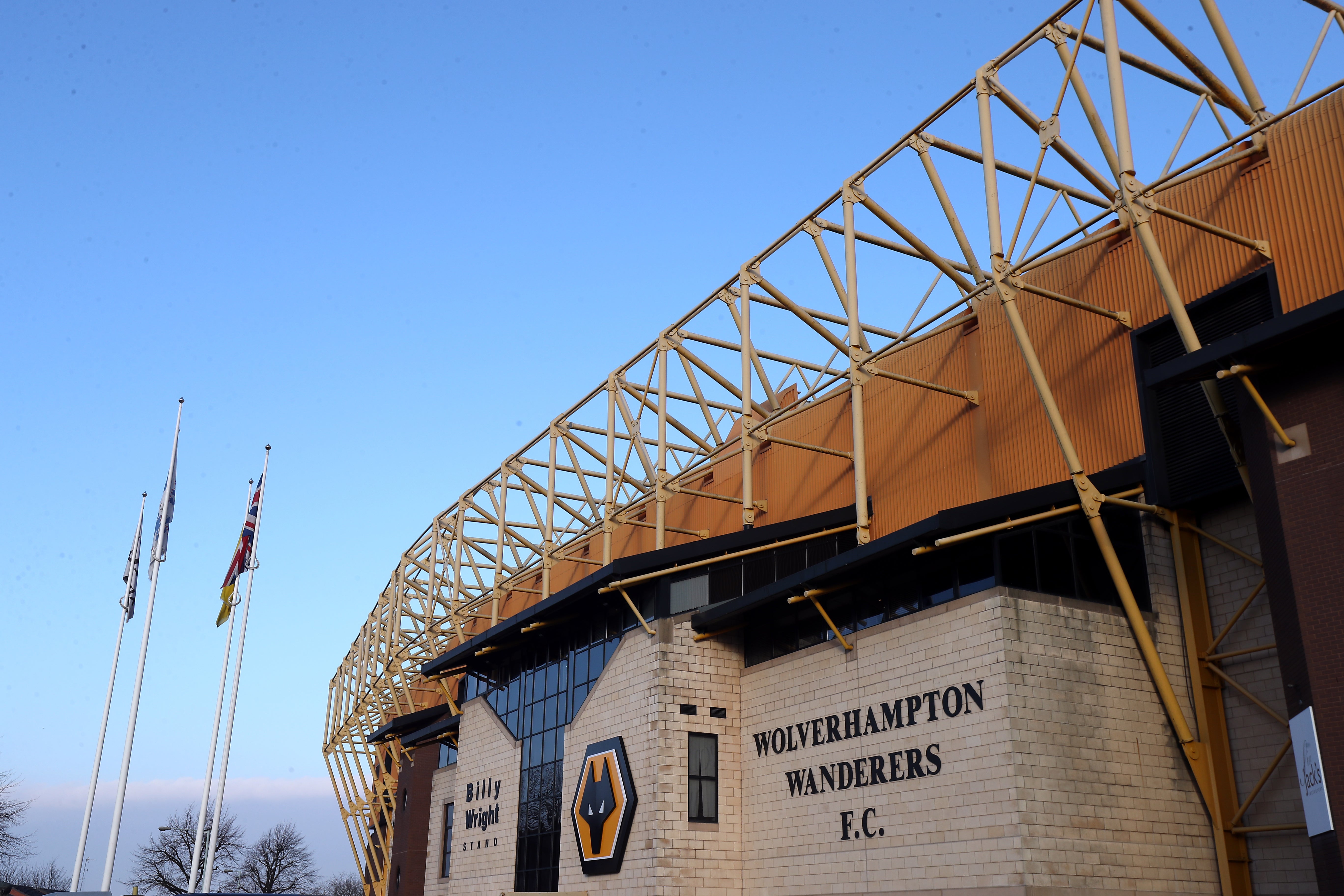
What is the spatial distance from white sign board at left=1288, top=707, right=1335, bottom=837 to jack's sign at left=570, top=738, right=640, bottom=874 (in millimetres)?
14356

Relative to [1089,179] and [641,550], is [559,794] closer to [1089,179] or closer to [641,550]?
[641,550]

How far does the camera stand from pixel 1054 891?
16688mm

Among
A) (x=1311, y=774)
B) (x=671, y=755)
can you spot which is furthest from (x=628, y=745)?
(x=1311, y=774)

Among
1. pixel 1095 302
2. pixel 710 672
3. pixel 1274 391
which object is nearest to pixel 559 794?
pixel 710 672

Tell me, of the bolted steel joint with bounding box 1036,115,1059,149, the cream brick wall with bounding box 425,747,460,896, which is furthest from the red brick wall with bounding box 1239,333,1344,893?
the cream brick wall with bounding box 425,747,460,896

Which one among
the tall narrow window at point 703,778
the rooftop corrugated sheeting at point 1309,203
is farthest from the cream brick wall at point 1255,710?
the tall narrow window at point 703,778

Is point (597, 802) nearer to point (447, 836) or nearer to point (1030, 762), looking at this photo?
point (1030, 762)

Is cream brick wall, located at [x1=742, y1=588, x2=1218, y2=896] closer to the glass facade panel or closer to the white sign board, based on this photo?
the white sign board

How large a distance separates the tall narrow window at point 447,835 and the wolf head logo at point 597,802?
12868 mm

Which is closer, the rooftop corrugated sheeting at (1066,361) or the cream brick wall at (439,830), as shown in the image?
the rooftop corrugated sheeting at (1066,361)

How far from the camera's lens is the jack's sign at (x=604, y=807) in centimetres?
2477

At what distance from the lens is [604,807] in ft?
84.6

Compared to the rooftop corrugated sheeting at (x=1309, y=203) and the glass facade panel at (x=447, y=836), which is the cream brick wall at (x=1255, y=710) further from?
the glass facade panel at (x=447, y=836)

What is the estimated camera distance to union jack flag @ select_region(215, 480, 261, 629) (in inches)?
1351
